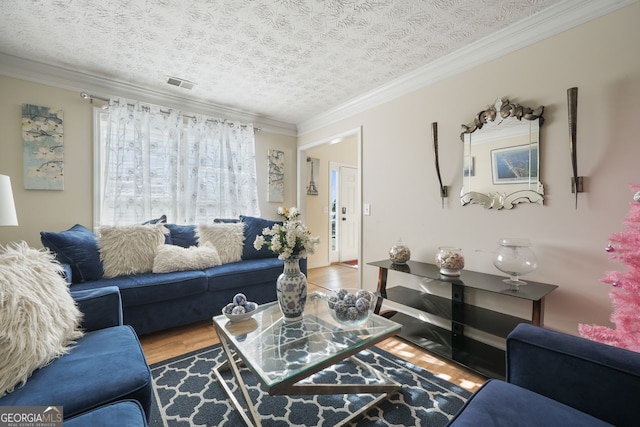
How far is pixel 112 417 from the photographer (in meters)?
0.85

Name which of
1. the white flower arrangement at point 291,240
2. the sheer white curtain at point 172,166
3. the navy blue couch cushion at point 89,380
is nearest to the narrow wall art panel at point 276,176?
the sheer white curtain at point 172,166

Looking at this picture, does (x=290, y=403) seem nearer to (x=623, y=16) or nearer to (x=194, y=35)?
(x=194, y=35)

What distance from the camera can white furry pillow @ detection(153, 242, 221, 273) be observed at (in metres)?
2.44

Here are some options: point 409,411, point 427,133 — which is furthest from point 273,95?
point 409,411

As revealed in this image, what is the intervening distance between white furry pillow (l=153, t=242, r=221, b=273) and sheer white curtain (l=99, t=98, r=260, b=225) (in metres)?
0.69

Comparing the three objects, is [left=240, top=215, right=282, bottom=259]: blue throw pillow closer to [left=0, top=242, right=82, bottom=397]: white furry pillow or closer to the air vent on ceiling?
the air vent on ceiling

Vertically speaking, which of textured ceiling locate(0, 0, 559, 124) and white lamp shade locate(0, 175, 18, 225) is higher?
textured ceiling locate(0, 0, 559, 124)

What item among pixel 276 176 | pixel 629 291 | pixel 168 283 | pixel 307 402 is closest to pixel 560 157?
pixel 629 291

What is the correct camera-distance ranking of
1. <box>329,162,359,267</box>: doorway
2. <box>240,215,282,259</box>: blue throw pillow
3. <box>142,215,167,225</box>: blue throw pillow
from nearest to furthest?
1. <box>142,215,167,225</box>: blue throw pillow
2. <box>240,215,282,259</box>: blue throw pillow
3. <box>329,162,359,267</box>: doorway

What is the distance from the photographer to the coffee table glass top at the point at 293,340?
1.16 meters

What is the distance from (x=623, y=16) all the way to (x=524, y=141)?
0.78m

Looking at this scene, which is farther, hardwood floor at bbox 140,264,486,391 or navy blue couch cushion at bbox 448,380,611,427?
hardwood floor at bbox 140,264,486,391

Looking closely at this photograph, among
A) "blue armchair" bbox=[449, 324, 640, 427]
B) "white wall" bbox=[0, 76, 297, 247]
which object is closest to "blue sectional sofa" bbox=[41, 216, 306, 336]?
"white wall" bbox=[0, 76, 297, 247]

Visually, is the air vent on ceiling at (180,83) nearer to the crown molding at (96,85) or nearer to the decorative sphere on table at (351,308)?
the crown molding at (96,85)
